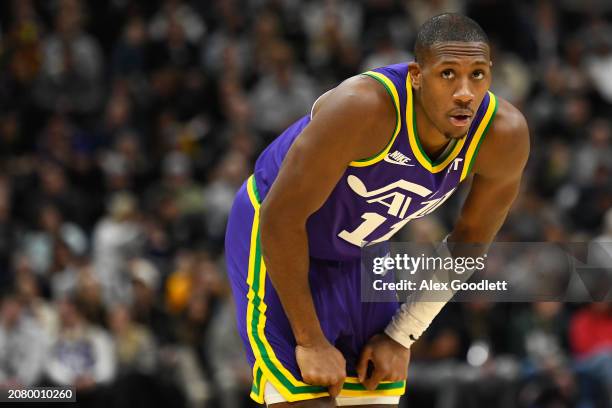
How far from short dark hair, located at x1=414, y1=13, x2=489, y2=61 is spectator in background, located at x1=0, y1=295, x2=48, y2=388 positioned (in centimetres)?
651

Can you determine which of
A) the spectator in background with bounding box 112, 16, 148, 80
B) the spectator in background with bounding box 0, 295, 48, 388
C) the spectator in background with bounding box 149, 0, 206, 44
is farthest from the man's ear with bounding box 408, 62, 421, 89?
the spectator in background with bounding box 149, 0, 206, 44

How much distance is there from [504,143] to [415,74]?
0.51 metres

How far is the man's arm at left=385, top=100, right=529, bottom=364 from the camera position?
4.30 metres

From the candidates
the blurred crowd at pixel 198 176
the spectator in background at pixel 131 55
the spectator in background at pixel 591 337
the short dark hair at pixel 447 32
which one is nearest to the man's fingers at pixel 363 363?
the short dark hair at pixel 447 32

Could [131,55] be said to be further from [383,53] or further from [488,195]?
[488,195]

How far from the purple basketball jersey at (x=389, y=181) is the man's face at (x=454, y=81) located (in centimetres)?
11

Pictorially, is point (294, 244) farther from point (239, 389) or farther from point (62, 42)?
point (62, 42)

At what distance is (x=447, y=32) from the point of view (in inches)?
157

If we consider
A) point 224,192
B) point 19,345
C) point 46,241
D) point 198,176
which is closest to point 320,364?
point 19,345

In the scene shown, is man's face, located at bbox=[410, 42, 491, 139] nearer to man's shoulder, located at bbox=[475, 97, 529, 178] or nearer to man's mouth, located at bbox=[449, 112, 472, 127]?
man's mouth, located at bbox=[449, 112, 472, 127]

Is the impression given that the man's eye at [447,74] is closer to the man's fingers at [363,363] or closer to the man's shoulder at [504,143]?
the man's shoulder at [504,143]

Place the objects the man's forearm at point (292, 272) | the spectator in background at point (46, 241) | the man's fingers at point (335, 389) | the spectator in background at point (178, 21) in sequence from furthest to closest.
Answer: the spectator in background at point (178, 21)
the spectator in background at point (46, 241)
the man's fingers at point (335, 389)
the man's forearm at point (292, 272)

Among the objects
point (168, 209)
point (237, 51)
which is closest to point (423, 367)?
point (168, 209)

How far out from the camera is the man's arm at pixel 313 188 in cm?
388
